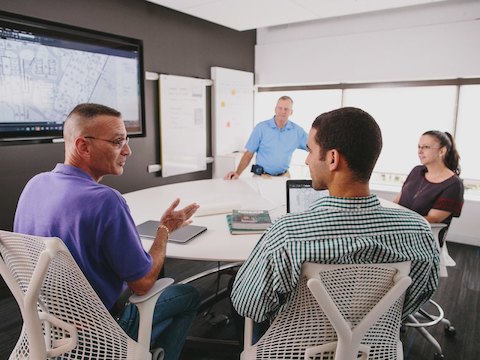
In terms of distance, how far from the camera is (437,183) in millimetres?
2439

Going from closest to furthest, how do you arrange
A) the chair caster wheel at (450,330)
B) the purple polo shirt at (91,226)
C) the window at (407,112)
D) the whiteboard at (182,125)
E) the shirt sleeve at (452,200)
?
1. the purple polo shirt at (91,226)
2. the shirt sleeve at (452,200)
3. the chair caster wheel at (450,330)
4. the whiteboard at (182,125)
5. the window at (407,112)

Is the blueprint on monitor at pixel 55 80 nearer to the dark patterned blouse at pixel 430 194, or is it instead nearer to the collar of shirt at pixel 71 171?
the collar of shirt at pixel 71 171

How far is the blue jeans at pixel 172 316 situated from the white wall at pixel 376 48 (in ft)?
12.4

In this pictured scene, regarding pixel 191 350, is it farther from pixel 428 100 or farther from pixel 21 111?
pixel 428 100

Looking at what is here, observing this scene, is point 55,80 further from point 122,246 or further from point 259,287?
point 259,287

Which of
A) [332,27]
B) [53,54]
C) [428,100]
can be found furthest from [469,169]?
[53,54]

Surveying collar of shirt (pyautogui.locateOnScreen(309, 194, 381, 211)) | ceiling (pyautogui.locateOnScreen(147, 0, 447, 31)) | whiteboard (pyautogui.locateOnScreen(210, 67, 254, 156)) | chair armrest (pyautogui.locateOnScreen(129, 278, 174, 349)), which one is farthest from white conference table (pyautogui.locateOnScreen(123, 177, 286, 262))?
ceiling (pyautogui.locateOnScreen(147, 0, 447, 31))

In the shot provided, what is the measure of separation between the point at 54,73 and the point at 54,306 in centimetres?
241

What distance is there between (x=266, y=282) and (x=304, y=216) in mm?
217

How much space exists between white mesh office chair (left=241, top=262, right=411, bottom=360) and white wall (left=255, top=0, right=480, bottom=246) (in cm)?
370

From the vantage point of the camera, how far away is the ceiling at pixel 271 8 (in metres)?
3.65

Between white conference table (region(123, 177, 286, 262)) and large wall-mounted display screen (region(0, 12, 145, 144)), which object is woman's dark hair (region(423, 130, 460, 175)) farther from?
large wall-mounted display screen (region(0, 12, 145, 144))

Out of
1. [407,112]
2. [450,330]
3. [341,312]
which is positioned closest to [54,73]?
[341,312]

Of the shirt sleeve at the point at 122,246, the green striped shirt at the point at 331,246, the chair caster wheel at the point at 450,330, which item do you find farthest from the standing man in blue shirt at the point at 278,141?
the green striped shirt at the point at 331,246
